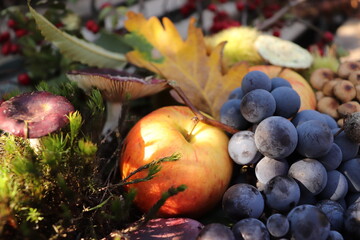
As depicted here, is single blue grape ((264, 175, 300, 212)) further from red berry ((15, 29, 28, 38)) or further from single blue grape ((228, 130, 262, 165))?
red berry ((15, 29, 28, 38))

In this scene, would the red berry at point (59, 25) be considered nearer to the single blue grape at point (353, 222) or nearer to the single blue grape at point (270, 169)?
the single blue grape at point (270, 169)

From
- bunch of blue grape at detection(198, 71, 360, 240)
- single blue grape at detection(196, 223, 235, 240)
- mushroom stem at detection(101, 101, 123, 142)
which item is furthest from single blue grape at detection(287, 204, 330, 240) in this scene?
mushroom stem at detection(101, 101, 123, 142)

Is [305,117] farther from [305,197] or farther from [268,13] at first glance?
[268,13]

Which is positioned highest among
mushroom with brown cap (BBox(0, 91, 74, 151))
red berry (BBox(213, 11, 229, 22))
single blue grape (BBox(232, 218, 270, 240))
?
mushroom with brown cap (BBox(0, 91, 74, 151))

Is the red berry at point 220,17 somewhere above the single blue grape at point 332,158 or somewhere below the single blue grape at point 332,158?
above

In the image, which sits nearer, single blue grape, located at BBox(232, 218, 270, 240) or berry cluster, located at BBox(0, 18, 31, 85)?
single blue grape, located at BBox(232, 218, 270, 240)

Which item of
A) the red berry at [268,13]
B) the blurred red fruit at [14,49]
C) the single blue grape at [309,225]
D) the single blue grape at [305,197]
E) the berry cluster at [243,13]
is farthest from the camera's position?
the red berry at [268,13]

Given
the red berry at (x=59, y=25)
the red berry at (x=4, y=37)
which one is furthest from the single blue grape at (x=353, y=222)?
the red berry at (x=4, y=37)

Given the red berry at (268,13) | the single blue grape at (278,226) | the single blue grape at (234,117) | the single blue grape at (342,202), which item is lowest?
the single blue grape at (342,202)
